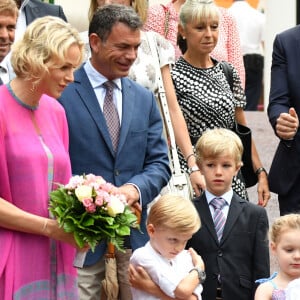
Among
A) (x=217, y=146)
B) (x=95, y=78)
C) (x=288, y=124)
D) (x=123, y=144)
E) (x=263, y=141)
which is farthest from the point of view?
(x=263, y=141)

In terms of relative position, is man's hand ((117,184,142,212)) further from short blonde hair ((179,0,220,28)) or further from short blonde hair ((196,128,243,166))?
short blonde hair ((179,0,220,28))

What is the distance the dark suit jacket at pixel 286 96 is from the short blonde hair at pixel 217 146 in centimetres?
68

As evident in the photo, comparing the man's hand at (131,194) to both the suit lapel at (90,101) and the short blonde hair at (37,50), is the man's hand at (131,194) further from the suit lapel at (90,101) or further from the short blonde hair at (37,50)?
the short blonde hair at (37,50)

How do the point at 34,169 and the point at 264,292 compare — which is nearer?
the point at 34,169

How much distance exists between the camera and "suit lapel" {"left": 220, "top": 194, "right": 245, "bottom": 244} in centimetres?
725

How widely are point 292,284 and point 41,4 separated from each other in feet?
8.83

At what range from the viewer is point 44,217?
6125 mm

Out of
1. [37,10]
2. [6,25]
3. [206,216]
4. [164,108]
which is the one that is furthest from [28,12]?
[206,216]

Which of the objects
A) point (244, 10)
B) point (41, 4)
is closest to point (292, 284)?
point (41, 4)

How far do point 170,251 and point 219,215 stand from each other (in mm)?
775

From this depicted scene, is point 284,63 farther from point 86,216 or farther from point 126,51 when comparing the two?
point 86,216

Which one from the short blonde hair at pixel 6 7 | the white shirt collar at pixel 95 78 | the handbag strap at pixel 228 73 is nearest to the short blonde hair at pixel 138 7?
the handbag strap at pixel 228 73

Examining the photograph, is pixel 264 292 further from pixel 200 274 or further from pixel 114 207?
pixel 114 207

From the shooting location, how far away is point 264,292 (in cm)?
662
